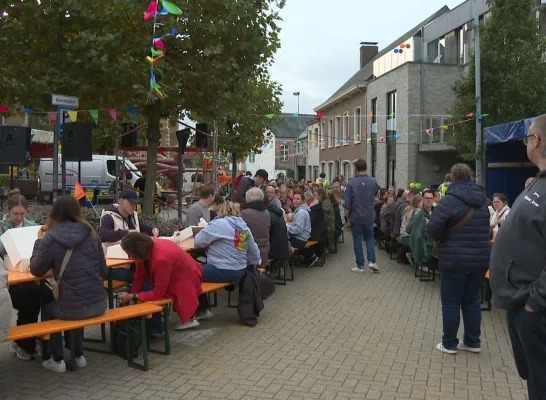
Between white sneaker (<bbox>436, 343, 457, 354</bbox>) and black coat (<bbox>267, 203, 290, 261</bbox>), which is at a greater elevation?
black coat (<bbox>267, 203, 290, 261</bbox>)

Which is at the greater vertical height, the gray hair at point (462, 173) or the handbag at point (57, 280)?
the gray hair at point (462, 173)

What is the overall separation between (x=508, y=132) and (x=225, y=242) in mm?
8222

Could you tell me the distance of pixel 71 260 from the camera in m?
4.78

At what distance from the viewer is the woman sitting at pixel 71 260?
4719 mm

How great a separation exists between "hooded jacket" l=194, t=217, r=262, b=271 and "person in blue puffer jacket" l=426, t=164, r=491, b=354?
7.35 ft

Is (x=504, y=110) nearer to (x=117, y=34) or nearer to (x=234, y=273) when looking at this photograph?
(x=117, y=34)

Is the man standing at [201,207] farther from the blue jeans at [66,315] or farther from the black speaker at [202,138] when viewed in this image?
the black speaker at [202,138]

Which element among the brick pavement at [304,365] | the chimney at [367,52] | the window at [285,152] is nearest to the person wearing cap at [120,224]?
the brick pavement at [304,365]

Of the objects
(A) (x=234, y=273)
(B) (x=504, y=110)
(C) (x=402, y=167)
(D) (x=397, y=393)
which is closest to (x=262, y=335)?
(A) (x=234, y=273)

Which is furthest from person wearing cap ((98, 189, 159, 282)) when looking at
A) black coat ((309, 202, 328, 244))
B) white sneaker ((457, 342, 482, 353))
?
black coat ((309, 202, 328, 244))

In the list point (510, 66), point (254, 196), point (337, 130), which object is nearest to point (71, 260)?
point (254, 196)

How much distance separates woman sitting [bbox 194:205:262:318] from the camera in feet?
21.6

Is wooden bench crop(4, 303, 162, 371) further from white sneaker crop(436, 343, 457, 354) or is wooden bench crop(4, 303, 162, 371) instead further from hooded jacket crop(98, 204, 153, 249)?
white sneaker crop(436, 343, 457, 354)

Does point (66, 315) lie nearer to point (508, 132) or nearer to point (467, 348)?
point (467, 348)
